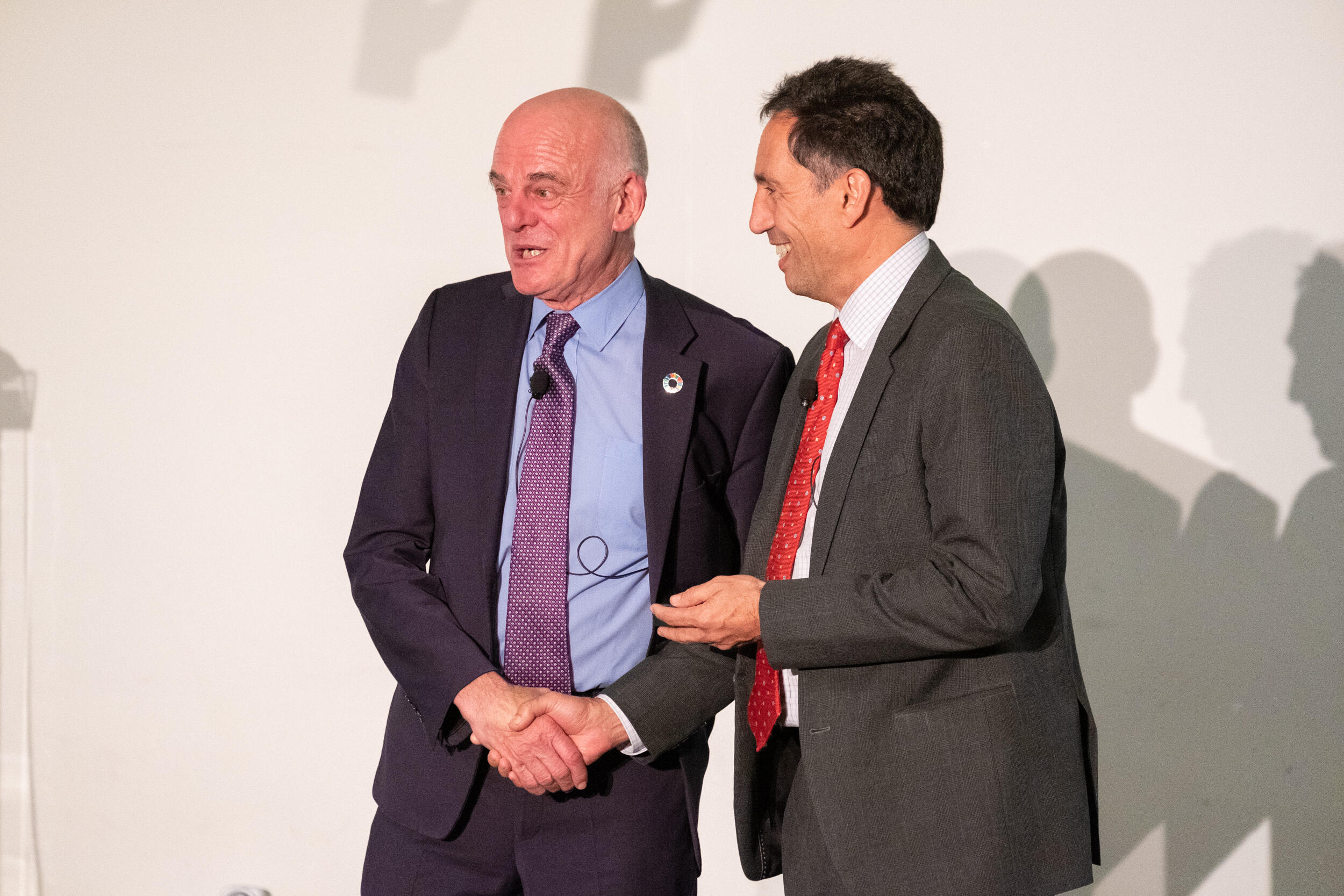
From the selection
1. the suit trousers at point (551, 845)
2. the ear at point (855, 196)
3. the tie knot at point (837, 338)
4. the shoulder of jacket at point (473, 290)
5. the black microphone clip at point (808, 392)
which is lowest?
the suit trousers at point (551, 845)

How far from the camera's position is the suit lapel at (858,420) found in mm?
1557

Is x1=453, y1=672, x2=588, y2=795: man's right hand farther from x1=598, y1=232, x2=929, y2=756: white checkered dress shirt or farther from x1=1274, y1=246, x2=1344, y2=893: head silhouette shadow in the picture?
x1=1274, y1=246, x2=1344, y2=893: head silhouette shadow

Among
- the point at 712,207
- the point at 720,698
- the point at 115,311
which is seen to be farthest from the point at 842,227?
the point at 115,311

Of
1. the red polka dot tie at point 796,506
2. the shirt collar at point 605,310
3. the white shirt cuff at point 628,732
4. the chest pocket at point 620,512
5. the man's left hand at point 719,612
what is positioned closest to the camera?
the man's left hand at point 719,612

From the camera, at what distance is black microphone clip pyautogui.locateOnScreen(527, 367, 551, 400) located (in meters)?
1.89

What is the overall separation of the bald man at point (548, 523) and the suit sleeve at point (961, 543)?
416mm

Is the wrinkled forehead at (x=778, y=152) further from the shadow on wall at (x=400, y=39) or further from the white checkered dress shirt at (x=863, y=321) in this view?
the shadow on wall at (x=400, y=39)

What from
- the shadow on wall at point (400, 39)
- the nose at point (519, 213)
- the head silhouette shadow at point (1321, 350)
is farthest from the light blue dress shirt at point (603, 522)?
the head silhouette shadow at point (1321, 350)

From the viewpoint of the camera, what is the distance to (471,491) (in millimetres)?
1871

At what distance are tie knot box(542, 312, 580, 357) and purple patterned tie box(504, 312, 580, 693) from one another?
0.16 m

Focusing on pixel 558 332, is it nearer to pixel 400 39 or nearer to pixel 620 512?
pixel 620 512

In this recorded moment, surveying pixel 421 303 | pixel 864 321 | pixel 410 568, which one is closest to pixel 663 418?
pixel 864 321

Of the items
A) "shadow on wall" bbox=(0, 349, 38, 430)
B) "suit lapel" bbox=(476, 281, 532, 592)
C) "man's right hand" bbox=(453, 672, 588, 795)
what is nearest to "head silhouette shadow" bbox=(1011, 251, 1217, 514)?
"suit lapel" bbox=(476, 281, 532, 592)

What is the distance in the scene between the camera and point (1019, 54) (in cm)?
286
